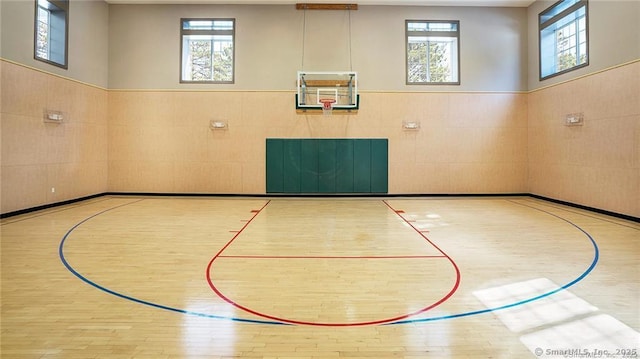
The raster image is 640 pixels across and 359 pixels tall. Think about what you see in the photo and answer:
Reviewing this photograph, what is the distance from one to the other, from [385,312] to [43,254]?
4.65 meters

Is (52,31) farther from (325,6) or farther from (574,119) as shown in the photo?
(574,119)

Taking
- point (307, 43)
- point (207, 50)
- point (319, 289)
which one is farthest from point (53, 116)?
point (319, 289)

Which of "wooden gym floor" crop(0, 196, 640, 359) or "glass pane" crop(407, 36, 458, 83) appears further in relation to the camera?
"glass pane" crop(407, 36, 458, 83)

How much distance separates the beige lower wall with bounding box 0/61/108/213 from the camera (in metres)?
7.43

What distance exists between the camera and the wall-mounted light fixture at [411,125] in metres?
11.0

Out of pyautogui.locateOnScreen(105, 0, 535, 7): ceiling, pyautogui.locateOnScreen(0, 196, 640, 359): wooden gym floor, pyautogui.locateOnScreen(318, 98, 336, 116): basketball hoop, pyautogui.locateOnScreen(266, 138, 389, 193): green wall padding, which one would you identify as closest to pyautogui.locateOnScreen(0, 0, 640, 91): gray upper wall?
pyautogui.locateOnScreen(105, 0, 535, 7): ceiling

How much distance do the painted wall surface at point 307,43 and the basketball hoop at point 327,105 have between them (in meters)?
1.01

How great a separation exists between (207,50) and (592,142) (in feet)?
35.3

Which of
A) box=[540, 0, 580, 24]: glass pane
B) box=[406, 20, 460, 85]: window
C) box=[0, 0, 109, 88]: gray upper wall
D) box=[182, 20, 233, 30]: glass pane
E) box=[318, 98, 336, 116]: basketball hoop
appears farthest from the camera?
box=[406, 20, 460, 85]: window

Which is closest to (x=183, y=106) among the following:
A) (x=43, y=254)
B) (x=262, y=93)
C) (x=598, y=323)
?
(x=262, y=93)

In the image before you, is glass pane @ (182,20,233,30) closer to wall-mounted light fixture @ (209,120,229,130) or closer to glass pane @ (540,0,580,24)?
wall-mounted light fixture @ (209,120,229,130)

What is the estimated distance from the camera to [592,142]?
8.29 m

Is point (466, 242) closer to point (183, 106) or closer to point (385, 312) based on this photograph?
point (385, 312)

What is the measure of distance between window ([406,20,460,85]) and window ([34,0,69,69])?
945 centimetres
